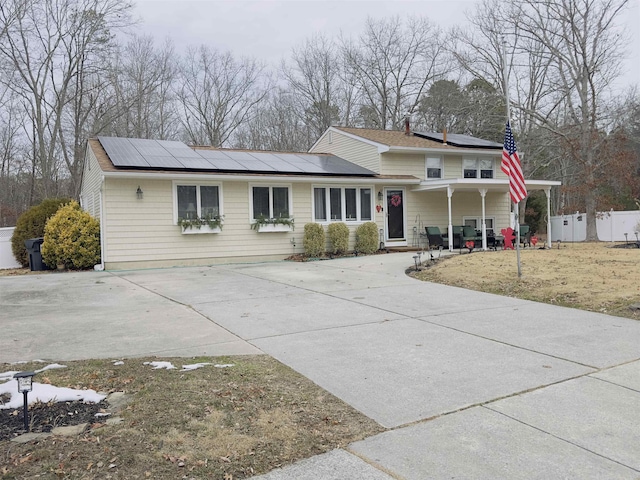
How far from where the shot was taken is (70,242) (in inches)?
521

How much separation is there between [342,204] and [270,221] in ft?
8.97

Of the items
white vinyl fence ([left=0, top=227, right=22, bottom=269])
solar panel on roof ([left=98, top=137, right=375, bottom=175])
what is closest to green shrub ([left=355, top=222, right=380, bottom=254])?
solar panel on roof ([left=98, top=137, right=375, bottom=175])

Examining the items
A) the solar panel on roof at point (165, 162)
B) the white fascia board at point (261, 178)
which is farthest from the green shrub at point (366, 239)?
the solar panel on roof at point (165, 162)

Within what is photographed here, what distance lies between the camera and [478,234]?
18.1 meters

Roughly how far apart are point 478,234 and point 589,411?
50.3 ft

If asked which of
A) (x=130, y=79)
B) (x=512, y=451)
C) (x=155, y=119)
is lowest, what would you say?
(x=512, y=451)

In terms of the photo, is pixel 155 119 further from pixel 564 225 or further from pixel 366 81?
pixel 564 225

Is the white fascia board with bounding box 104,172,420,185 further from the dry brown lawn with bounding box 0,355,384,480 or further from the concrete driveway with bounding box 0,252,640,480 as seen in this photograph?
the dry brown lawn with bounding box 0,355,384,480

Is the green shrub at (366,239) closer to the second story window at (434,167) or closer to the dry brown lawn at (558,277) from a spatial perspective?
the second story window at (434,167)

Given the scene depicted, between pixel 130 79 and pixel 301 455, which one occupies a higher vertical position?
pixel 130 79

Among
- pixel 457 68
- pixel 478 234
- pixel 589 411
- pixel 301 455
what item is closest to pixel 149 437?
pixel 301 455

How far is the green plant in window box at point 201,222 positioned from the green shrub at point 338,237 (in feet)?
11.7

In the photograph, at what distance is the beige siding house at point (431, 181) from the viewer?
17453 millimetres

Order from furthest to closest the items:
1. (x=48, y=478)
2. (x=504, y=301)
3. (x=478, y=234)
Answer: (x=478, y=234) → (x=504, y=301) → (x=48, y=478)
